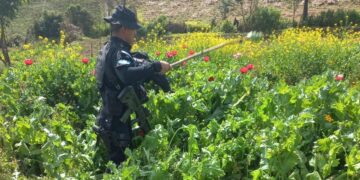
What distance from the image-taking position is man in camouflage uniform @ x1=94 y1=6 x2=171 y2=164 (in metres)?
3.87

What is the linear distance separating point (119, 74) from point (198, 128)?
49.3 inches

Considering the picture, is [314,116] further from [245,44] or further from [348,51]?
[245,44]

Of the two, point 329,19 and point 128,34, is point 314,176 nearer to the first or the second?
point 128,34

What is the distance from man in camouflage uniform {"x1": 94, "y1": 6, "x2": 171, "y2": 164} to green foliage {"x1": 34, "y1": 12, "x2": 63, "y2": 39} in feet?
72.7

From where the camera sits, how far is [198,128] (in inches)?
185

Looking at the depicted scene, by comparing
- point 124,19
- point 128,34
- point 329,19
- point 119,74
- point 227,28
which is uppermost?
point 124,19

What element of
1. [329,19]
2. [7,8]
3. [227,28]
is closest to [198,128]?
[7,8]

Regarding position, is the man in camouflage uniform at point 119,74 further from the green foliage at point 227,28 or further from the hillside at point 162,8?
Result: the hillside at point 162,8

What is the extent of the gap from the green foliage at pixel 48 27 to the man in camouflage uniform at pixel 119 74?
22.2 metres

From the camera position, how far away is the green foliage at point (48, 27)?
83.0ft

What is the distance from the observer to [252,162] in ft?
12.9

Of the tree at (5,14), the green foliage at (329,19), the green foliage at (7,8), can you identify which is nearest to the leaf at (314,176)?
the tree at (5,14)

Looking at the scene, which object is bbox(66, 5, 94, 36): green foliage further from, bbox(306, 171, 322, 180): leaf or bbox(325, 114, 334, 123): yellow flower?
bbox(306, 171, 322, 180): leaf

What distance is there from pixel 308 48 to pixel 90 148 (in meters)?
4.61
